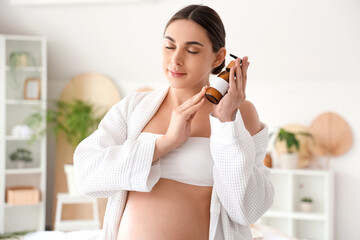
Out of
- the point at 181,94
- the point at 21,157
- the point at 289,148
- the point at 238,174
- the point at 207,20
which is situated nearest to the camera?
the point at 238,174

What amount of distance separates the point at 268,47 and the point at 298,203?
1.49m

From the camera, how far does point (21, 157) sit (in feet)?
16.1

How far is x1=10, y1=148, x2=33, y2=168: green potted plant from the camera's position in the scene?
15.9 feet

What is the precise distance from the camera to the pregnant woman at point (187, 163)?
125 centimetres

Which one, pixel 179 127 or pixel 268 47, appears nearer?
pixel 179 127

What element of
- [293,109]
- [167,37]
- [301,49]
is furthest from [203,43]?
[293,109]

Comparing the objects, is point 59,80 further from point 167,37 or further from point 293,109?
point 167,37

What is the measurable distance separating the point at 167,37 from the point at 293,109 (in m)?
3.55

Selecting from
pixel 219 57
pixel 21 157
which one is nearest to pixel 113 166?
pixel 219 57

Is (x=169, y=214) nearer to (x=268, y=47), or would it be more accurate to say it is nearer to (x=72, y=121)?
(x=268, y=47)

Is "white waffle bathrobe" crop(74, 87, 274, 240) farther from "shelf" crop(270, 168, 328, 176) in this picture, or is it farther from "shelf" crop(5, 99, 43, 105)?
"shelf" crop(5, 99, 43, 105)

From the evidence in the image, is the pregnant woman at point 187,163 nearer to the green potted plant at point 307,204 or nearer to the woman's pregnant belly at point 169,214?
the woman's pregnant belly at point 169,214

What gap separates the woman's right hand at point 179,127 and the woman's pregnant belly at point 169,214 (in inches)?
4.2

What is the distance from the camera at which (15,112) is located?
4.98 m
